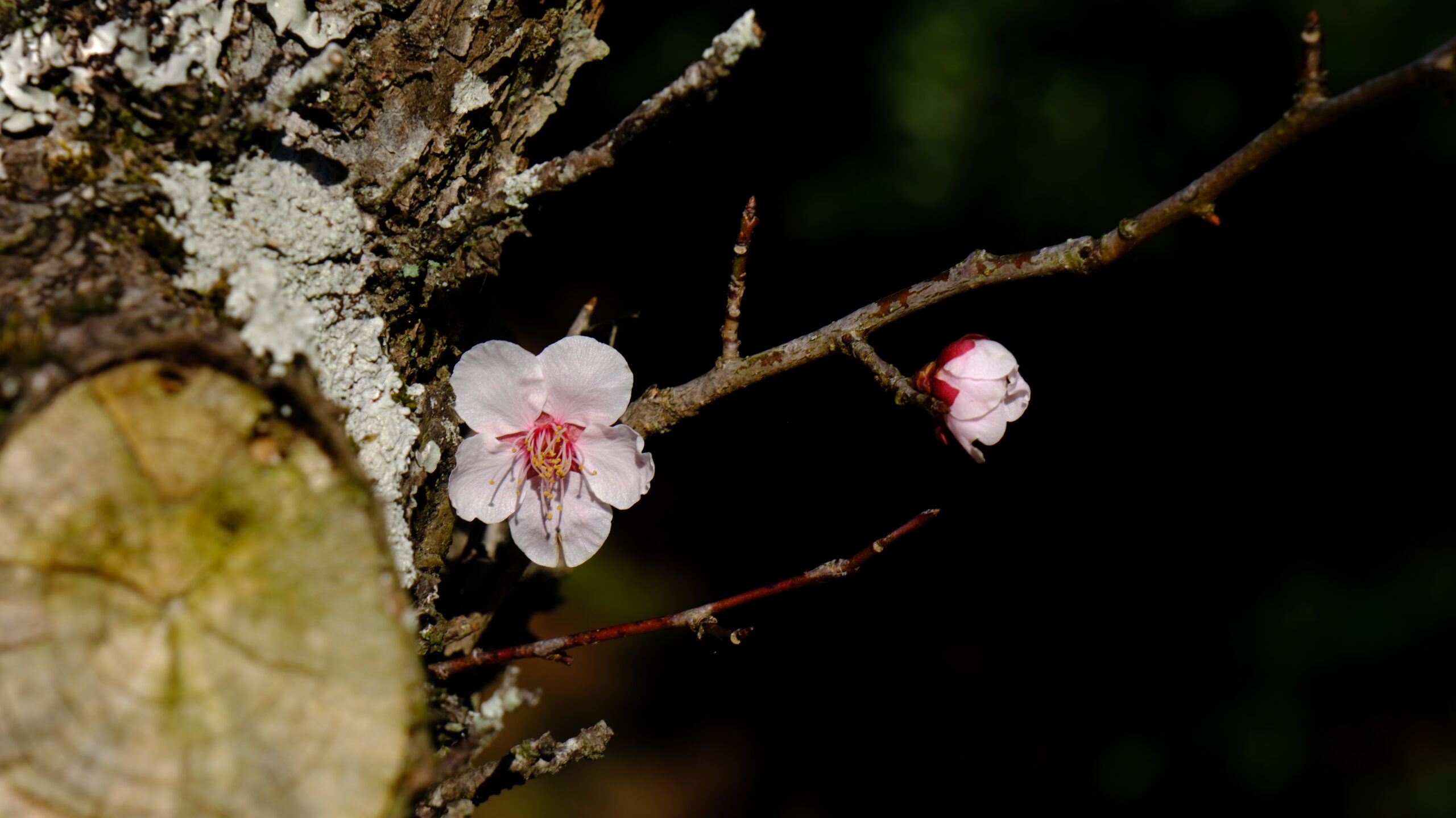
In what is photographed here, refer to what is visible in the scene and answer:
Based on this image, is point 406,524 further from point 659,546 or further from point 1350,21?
point 659,546

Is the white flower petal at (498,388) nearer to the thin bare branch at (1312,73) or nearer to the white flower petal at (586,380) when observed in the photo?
the white flower petal at (586,380)

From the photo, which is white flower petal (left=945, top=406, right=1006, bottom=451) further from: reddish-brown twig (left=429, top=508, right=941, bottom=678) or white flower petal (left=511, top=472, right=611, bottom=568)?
white flower petal (left=511, top=472, right=611, bottom=568)

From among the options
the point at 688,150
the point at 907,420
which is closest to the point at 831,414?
the point at 907,420

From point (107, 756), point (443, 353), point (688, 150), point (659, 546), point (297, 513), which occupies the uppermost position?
point (688, 150)

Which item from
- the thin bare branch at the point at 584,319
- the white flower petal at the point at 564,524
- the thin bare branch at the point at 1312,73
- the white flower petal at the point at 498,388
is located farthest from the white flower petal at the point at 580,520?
the thin bare branch at the point at 1312,73

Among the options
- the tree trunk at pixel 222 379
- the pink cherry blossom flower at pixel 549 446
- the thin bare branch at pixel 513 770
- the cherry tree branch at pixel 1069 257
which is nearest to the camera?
the tree trunk at pixel 222 379

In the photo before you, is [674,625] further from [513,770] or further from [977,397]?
[977,397]

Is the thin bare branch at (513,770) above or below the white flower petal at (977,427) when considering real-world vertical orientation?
below
